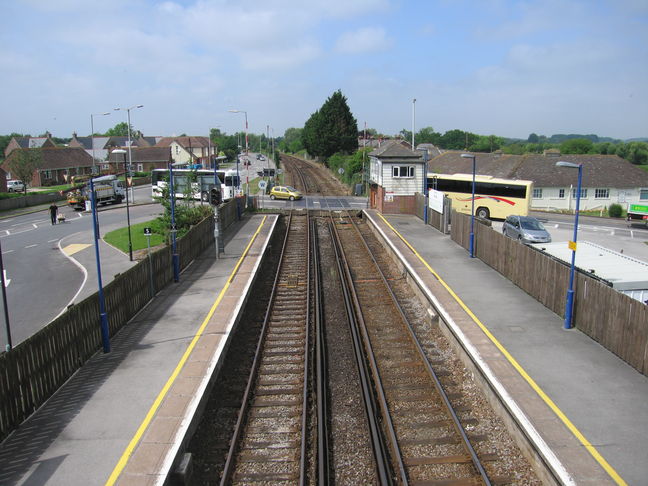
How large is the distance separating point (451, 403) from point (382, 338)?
421 cm

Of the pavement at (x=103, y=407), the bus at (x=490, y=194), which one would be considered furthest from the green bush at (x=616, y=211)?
the pavement at (x=103, y=407)

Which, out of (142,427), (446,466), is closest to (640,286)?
(446,466)

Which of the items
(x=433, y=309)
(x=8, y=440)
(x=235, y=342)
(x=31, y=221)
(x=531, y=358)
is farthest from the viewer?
(x=31, y=221)

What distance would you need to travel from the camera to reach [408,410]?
11.3 metres

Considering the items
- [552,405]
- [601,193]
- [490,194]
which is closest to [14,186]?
[490,194]

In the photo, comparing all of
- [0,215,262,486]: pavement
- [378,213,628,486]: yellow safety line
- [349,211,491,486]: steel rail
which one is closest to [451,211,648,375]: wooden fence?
[378,213,628,486]: yellow safety line

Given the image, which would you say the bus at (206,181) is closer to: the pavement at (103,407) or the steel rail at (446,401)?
the pavement at (103,407)

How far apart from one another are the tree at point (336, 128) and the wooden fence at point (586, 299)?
70.1 m

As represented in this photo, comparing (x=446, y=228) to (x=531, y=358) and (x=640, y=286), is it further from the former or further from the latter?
(x=531, y=358)

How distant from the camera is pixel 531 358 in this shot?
40.9ft

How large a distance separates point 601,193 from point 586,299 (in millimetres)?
42856

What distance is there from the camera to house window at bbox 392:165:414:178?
37.1m

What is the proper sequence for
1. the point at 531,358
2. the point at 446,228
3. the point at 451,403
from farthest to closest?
the point at 446,228, the point at 531,358, the point at 451,403

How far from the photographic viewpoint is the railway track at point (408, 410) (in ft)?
29.8
